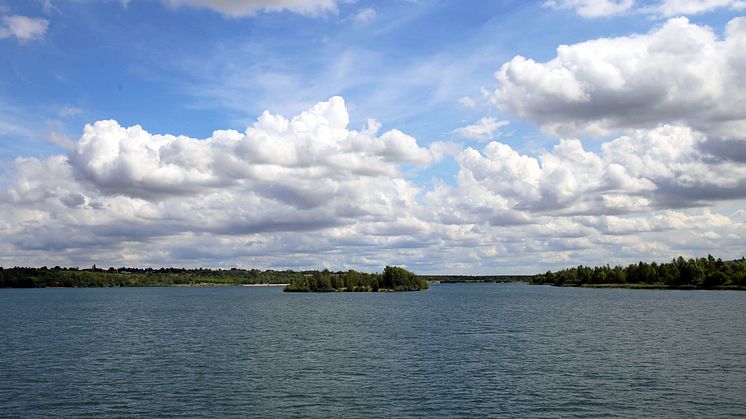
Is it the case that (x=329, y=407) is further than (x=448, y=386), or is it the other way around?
(x=448, y=386)

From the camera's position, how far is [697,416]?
47.0 m

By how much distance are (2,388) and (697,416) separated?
6419 cm

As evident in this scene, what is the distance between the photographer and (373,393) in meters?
56.3

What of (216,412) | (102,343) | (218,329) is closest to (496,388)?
(216,412)

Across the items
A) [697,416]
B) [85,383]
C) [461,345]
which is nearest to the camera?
[697,416]

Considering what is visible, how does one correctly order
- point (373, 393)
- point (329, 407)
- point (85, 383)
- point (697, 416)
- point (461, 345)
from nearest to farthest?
point (697, 416) < point (329, 407) < point (373, 393) < point (85, 383) < point (461, 345)

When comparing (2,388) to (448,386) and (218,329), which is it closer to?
(448,386)

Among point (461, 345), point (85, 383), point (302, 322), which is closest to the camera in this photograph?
point (85, 383)

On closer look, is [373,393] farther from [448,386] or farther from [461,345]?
[461,345]

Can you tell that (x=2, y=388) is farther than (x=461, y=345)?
No

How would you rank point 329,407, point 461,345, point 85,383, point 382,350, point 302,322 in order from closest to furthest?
point 329,407 < point 85,383 < point 382,350 < point 461,345 < point 302,322

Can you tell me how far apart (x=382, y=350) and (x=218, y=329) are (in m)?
49.8

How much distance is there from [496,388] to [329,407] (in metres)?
17.8

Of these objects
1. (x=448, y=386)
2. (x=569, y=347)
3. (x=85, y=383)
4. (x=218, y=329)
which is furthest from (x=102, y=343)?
(x=569, y=347)
